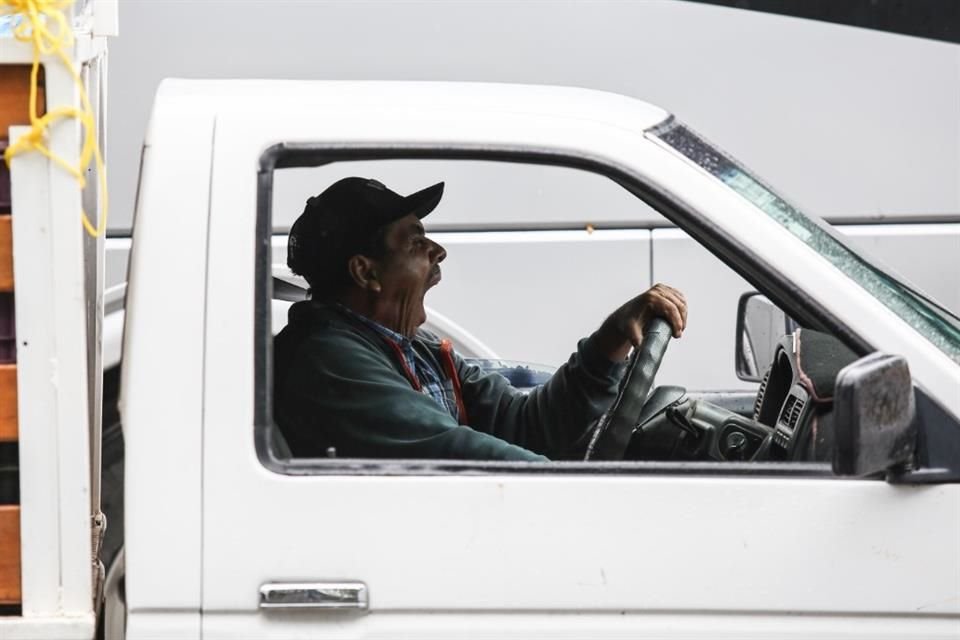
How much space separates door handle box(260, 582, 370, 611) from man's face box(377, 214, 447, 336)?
3.18 feet

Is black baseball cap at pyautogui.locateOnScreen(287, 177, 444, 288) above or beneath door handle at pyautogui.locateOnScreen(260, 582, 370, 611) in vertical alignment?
above

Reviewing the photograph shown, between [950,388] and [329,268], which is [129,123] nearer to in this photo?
[329,268]

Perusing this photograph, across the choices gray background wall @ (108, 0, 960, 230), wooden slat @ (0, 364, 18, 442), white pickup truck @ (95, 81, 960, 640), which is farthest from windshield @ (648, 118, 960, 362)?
gray background wall @ (108, 0, 960, 230)

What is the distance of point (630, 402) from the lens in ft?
10.6

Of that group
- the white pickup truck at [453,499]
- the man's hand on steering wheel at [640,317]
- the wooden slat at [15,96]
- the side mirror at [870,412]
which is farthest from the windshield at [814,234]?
the wooden slat at [15,96]

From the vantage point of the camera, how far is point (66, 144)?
2322 mm

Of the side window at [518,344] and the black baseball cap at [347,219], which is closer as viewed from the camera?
the side window at [518,344]

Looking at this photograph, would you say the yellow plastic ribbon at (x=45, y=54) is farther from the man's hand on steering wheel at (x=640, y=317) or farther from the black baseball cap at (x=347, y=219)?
the man's hand on steering wheel at (x=640, y=317)

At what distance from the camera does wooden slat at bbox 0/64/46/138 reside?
7.59ft

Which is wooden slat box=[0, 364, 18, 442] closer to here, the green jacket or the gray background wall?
the green jacket

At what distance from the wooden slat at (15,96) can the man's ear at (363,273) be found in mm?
1010

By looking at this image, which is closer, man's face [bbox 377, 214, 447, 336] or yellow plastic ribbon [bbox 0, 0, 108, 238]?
yellow plastic ribbon [bbox 0, 0, 108, 238]

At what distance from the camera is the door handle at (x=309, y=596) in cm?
239

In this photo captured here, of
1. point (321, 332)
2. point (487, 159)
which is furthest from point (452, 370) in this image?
point (487, 159)
